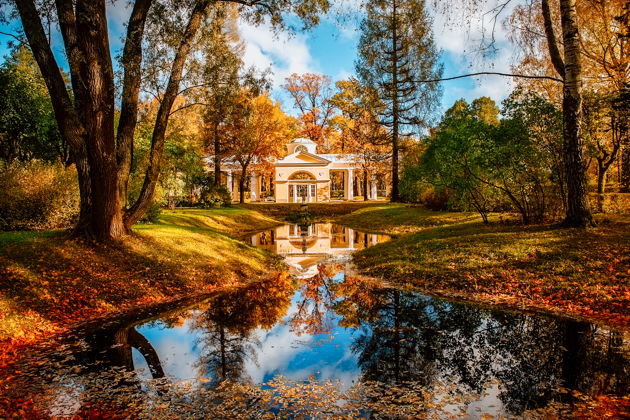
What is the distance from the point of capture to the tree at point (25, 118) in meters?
16.6

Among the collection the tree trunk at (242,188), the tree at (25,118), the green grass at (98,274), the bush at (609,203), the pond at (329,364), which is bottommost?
the pond at (329,364)

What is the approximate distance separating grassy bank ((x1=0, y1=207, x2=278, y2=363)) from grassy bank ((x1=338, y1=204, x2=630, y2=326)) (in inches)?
173

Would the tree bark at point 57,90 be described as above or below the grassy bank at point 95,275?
above

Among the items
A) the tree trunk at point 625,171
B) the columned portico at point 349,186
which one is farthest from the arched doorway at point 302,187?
the tree trunk at point 625,171

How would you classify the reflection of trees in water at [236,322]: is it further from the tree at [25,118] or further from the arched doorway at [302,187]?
the arched doorway at [302,187]

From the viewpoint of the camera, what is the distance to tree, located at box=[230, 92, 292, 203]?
31328 mm

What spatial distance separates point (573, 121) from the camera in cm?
848

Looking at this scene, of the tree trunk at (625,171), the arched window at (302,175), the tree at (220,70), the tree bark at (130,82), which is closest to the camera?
the tree bark at (130,82)

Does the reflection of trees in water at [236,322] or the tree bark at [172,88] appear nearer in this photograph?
the reflection of trees in water at [236,322]

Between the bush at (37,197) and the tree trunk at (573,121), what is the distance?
50.4 feet

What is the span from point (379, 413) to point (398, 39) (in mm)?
30235

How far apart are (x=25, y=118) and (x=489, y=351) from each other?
21.0 m

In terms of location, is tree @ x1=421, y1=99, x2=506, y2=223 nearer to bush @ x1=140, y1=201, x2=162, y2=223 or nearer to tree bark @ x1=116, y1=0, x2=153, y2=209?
tree bark @ x1=116, y1=0, x2=153, y2=209

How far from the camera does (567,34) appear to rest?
8.59 meters
